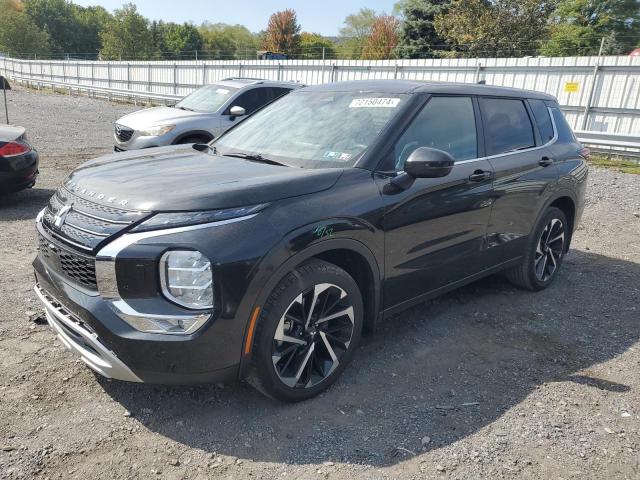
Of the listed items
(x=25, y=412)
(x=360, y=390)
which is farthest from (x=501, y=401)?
(x=25, y=412)

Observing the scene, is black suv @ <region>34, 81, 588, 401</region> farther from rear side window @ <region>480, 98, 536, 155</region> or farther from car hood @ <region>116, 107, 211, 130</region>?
car hood @ <region>116, 107, 211, 130</region>

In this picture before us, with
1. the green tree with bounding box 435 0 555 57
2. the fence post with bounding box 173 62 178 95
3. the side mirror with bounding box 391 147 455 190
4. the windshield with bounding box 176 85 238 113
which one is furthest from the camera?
the fence post with bounding box 173 62 178 95

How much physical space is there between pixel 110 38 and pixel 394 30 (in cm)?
3034

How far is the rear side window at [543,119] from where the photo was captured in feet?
16.1

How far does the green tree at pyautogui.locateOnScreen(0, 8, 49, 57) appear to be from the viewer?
61812 mm

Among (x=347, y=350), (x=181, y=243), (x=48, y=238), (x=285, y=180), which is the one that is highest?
(x=285, y=180)

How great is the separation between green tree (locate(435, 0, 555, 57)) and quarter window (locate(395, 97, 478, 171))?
79.0ft

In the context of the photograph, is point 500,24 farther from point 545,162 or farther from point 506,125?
point 506,125

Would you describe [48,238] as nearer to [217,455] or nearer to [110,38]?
[217,455]

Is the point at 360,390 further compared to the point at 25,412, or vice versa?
the point at 360,390

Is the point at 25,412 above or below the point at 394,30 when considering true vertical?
below

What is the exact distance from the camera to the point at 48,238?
301cm

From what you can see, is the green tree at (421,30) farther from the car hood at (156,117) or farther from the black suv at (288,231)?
the black suv at (288,231)

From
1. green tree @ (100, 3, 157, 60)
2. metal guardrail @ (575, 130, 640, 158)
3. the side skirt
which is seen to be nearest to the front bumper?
the side skirt
